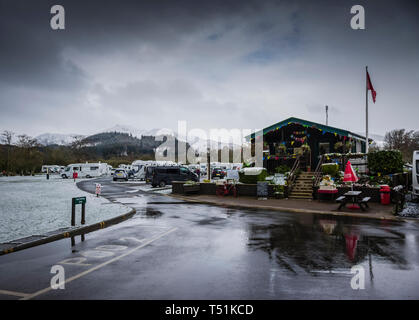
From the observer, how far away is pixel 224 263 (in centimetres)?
591

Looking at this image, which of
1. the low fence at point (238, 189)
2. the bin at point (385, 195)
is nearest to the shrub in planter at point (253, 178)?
the low fence at point (238, 189)

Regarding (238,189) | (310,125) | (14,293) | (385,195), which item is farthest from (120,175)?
(14,293)

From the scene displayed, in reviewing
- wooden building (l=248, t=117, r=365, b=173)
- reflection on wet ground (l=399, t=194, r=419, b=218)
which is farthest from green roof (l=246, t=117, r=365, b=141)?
reflection on wet ground (l=399, t=194, r=419, b=218)

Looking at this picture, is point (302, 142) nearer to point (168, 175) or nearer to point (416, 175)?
point (416, 175)

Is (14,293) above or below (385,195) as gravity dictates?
below

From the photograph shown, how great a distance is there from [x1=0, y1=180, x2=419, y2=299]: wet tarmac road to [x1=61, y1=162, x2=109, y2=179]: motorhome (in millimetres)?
47164

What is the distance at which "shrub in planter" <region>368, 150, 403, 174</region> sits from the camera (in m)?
18.0

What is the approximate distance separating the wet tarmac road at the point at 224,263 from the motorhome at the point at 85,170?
47.2 meters

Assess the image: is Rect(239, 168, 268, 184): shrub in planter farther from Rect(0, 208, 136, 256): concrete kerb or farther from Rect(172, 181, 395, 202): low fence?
Rect(0, 208, 136, 256): concrete kerb

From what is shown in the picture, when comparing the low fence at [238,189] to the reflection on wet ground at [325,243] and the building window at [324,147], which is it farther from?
the building window at [324,147]

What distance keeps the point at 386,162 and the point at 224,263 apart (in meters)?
16.8
